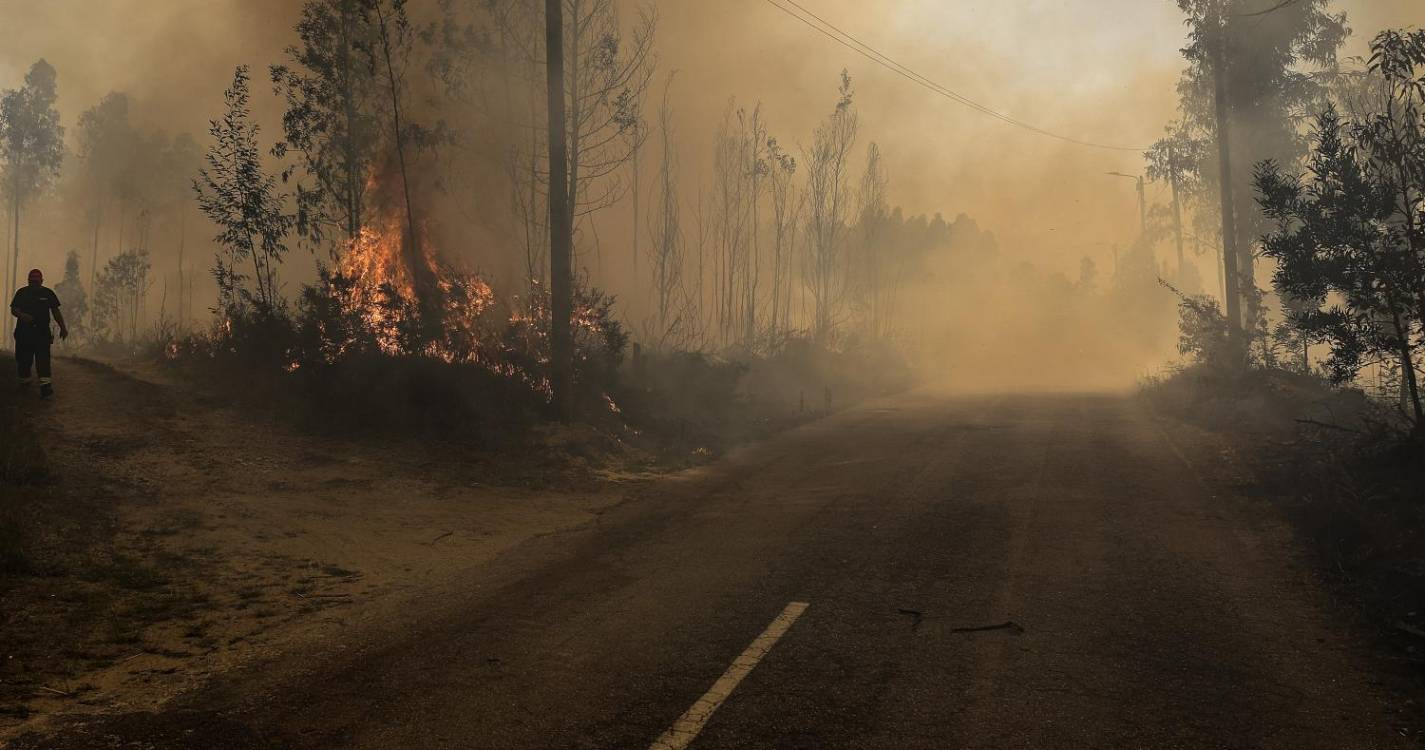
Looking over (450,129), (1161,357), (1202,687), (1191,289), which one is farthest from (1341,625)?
(1191,289)

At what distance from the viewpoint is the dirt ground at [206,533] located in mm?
5527

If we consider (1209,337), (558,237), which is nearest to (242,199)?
(558,237)

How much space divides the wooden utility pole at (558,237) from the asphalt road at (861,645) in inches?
180

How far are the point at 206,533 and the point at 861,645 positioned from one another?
676cm

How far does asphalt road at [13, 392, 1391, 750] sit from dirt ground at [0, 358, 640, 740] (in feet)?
2.22

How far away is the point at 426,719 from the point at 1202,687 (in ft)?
13.5

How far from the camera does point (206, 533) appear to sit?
8.58m

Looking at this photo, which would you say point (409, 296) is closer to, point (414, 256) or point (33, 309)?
point (414, 256)

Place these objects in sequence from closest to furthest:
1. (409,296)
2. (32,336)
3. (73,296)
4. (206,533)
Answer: (206,533) → (32,336) → (409,296) → (73,296)

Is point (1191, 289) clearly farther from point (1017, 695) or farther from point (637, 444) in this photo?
point (1017, 695)

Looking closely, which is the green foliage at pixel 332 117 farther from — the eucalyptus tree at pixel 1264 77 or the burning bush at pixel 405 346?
the eucalyptus tree at pixel 1264 77

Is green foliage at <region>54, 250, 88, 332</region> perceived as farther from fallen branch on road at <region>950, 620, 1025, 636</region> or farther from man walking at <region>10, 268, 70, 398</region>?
fallen branch on road at <region>950, 620, 1025, 636</region>

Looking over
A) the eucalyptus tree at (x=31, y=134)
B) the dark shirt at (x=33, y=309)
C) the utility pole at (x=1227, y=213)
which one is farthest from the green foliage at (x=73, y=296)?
the utility pole at (x=1227, y=213)

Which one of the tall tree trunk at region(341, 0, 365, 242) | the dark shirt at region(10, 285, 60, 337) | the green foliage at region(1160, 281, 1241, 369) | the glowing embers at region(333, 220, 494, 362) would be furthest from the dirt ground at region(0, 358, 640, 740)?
the green foliage at region(1160, 281, 1241, 369)
